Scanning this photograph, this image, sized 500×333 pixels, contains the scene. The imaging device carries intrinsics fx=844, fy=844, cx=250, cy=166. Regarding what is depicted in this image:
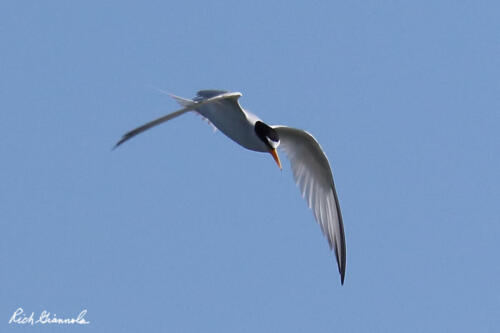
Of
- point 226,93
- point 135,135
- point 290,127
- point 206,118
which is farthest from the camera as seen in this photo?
point 290,127

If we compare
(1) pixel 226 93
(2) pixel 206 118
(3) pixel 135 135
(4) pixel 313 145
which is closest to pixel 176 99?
(2) pixel 206 118

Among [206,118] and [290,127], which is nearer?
[206,118]

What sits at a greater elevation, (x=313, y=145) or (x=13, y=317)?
(x=313, y=145)

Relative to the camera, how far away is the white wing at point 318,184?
12242 millimetres

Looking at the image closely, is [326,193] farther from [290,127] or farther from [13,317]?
[13,317]

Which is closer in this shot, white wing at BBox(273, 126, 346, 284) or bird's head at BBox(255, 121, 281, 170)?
bird's head at BBox(255, 121, 281, 170)

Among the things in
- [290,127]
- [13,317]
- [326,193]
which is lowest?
[13,317]

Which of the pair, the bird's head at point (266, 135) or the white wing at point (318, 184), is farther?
the white wing at point (318, 184)

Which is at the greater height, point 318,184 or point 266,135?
point 266,135

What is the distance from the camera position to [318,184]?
12508 mm

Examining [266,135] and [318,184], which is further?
[318,184]

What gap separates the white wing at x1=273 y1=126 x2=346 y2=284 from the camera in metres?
12.2

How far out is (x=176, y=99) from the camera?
37.4ft

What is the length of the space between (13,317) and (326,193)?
15.6ft
